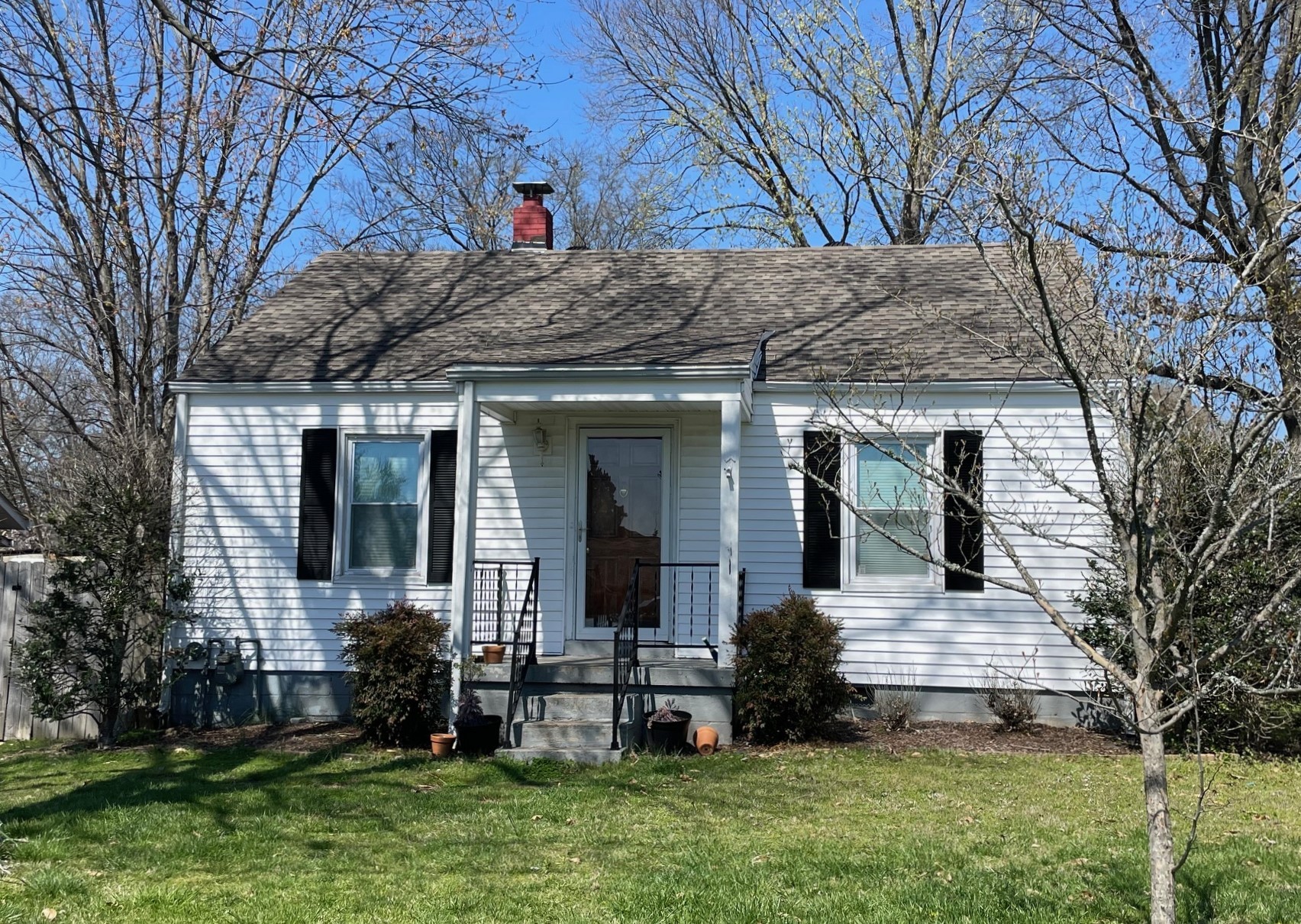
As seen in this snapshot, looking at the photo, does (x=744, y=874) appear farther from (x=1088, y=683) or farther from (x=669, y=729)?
(x=1088, y=683)

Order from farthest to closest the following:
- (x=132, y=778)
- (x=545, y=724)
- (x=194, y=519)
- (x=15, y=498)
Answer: (x=15, y=498), (x=194, y=519), (x=545, y=724), (x=132, y=778)

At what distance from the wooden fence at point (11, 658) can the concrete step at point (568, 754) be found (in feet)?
15.6

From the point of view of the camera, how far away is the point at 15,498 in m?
20.5

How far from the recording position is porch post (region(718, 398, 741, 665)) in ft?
32.0

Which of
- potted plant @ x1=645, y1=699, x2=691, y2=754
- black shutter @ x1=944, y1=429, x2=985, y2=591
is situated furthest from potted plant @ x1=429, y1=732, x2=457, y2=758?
black shutter @ x1=944, y1=429, x2=985, y2=591

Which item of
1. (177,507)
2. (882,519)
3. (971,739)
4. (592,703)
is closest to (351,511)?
(177,507)

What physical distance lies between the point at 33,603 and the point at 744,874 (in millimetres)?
7479

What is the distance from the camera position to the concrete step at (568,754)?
8.98 metres

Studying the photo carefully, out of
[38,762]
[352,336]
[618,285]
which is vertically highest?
[618,285]

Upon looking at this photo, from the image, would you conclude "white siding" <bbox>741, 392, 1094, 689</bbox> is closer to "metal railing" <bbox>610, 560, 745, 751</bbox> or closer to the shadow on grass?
"metal railing" <bbox>610, 560, 745, 751</bbox>

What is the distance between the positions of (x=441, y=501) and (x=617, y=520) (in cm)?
174

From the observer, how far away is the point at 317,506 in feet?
37.4

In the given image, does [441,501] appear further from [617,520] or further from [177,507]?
[177,507]

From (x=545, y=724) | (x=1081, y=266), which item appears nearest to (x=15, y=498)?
(x=545, y=724)
